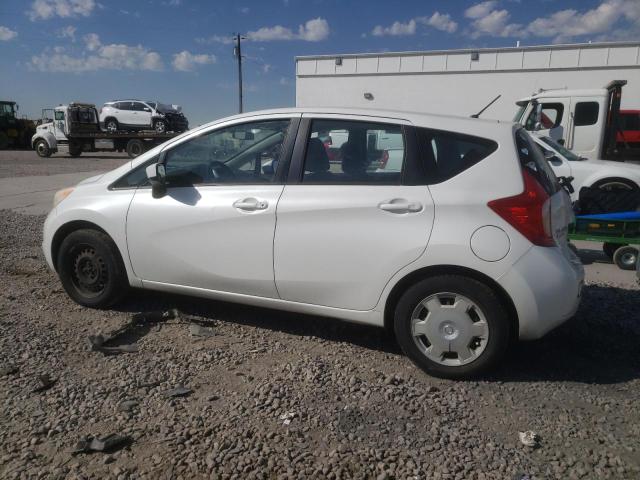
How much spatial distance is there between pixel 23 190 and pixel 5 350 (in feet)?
34.9

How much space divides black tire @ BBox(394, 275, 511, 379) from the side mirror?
1.91 metres

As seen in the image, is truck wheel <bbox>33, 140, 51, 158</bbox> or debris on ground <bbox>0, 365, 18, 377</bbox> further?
truck wheel <bbox>33, 140, 51, 158</bbox>

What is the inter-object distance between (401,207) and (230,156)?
1.46 m

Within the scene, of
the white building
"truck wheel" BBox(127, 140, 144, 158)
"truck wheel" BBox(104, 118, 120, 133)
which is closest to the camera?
the white building

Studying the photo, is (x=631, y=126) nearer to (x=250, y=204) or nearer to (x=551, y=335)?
(x=551, y=335)

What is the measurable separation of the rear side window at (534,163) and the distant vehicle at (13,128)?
3615 cm

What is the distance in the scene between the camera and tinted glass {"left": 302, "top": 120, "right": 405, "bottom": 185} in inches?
128

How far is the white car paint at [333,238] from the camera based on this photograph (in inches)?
116

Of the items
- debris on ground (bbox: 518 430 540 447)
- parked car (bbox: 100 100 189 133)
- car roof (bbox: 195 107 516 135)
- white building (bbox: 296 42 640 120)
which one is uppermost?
white building (bbox: 296 42 640 120)

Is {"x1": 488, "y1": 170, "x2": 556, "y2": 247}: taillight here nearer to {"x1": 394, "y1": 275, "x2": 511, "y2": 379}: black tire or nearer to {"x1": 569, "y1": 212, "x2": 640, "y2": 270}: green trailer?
{"x1": 394, "y1": 275, "x2": 511, "y2": 379}: black tire

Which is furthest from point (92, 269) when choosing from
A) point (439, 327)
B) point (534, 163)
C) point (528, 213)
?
point (534, 163)

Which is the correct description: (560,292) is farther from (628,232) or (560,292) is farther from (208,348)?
(628,232)

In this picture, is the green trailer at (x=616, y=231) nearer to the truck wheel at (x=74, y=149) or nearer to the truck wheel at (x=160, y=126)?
the truck wheel at (x=160, y=126)

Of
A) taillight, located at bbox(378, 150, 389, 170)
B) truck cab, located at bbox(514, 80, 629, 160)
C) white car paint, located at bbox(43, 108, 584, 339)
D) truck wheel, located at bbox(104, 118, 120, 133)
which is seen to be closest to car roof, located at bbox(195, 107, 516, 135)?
white car paint, located at bbox(43, 108, 584, 339)
